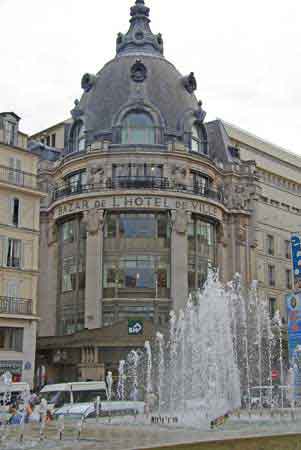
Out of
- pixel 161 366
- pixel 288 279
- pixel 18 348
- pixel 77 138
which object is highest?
pixel 77 138

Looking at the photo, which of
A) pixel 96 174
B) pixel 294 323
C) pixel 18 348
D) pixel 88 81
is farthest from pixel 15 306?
pixel 88 81

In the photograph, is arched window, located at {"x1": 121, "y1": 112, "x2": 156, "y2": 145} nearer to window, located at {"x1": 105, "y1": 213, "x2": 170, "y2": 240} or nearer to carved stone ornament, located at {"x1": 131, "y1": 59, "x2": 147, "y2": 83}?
carved stone ornament, located at {"x1": 131, "y1": 59, "x2": 147, "y2": 83}

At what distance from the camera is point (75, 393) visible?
39.8m

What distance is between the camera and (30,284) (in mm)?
46562

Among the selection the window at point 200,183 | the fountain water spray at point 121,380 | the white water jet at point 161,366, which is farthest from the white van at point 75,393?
the window at point 200,183

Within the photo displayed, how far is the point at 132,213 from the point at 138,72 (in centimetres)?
1382

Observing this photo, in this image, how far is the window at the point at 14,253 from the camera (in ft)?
151

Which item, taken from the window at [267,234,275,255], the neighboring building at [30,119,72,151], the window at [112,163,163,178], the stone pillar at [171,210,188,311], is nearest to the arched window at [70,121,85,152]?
the window at [112,163,163,178]

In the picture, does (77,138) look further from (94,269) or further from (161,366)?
(161,366)

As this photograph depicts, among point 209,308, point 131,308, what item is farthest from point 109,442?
point 131,308

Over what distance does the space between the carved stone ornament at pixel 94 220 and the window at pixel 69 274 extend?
11.7ft

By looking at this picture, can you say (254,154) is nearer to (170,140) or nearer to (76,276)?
(170,140)

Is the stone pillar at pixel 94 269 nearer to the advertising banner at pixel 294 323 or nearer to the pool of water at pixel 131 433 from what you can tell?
the advertising banner at pixel 294 323

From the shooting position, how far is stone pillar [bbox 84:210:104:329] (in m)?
57.9
